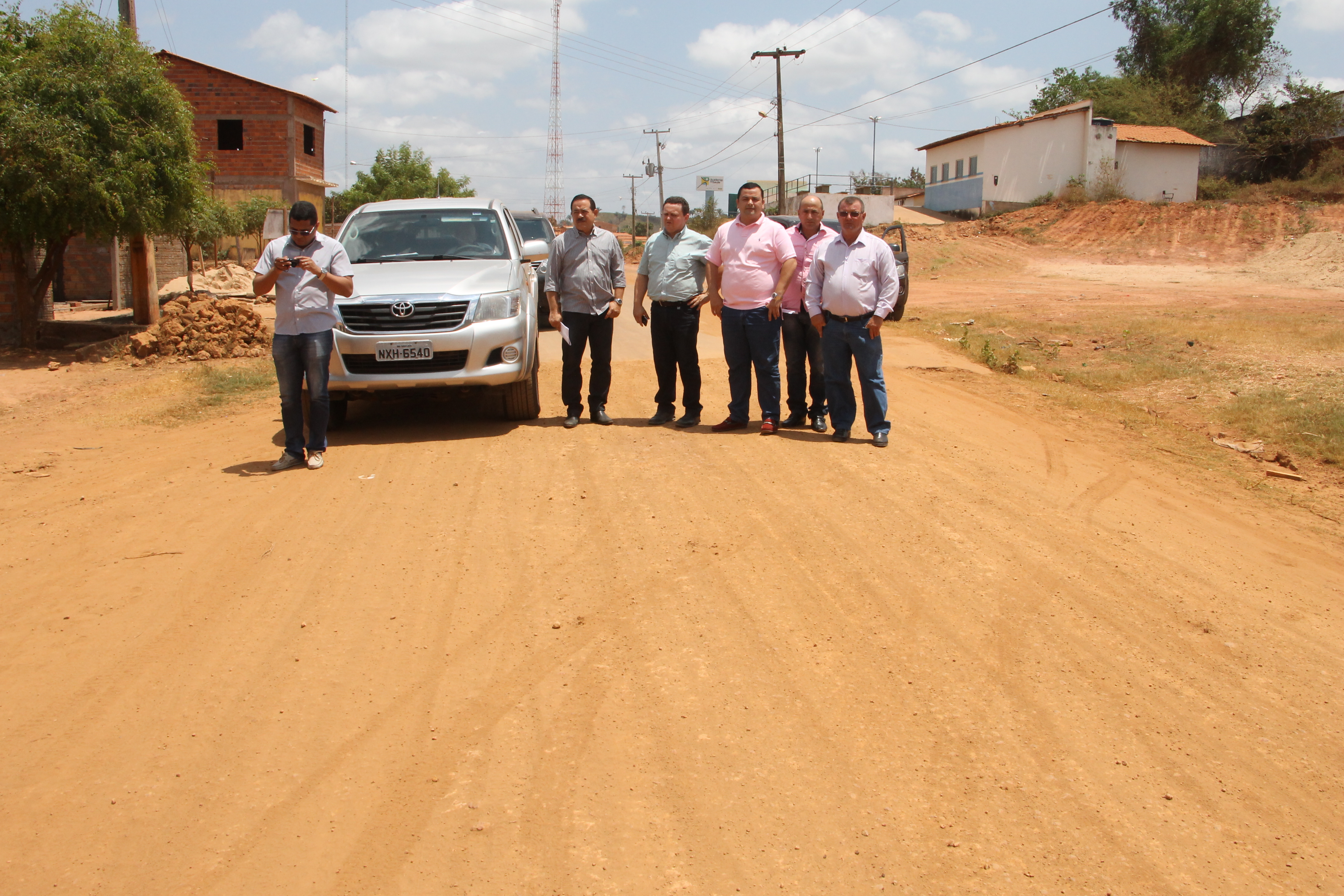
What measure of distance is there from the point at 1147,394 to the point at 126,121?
14.7 m

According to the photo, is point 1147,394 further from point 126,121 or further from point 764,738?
point 126,121

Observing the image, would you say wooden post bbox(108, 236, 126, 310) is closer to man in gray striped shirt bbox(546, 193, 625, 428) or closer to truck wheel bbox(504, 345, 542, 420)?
truck wheel bbox(504, 345, 542, 420)

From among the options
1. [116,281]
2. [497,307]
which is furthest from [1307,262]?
[116,281]

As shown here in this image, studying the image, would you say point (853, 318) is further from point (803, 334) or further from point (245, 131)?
point (245, 131)

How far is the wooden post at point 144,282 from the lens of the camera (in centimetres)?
1775

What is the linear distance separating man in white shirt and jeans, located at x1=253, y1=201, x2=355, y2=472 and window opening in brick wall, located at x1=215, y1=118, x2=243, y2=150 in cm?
3858

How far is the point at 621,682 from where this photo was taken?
4070 mm

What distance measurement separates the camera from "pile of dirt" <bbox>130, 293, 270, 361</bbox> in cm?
1438

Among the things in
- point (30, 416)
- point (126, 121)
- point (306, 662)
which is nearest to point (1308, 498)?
point (306, 662)

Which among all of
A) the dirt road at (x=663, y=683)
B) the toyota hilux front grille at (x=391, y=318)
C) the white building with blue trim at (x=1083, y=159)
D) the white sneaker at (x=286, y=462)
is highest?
the white building with blue trim at (x=1083, y=159)

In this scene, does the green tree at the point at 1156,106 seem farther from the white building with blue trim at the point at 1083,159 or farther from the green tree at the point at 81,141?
the green tree at the point at 81,141

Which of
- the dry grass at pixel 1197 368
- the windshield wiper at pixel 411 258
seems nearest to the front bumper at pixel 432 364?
the windshield wiper at pixel 411 258

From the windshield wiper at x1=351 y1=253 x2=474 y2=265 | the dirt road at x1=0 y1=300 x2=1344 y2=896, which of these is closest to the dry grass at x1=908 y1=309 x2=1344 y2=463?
the dirt road at x1=0 y1=300 x2=1344 y2=896

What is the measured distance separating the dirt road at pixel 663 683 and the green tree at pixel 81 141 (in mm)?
9233
